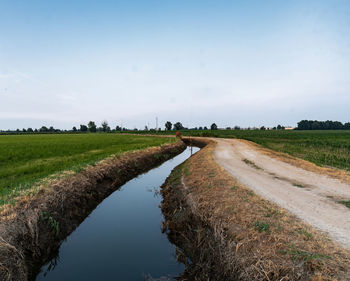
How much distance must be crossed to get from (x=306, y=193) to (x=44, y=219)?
11090 millimetres

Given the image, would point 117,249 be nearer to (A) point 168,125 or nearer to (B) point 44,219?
(B) point 44,219

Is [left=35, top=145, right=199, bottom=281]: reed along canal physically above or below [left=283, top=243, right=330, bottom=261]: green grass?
below

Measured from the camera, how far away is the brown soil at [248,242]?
4.17 metres

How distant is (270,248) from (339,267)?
4.41 feet

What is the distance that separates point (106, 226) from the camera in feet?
29.0

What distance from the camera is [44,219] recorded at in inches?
284

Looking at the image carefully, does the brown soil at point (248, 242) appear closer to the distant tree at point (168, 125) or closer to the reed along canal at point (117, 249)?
the reed along canal at point (117, 249)

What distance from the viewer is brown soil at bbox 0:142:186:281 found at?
5078 millimetres

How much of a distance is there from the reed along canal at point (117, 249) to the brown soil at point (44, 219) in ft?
1.42

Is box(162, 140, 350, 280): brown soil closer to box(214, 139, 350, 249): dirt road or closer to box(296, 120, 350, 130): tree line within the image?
box(214, 139, 350, 249): dirt road

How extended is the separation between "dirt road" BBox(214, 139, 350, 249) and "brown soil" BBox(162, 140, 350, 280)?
1.81 feet

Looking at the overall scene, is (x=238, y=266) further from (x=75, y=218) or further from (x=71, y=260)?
(x=75, y=218)

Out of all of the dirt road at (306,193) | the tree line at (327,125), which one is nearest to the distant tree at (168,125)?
the tree line at (327,125)

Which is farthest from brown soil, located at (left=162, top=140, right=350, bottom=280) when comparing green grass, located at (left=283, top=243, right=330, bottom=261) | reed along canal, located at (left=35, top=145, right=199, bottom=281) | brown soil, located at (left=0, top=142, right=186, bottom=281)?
brown soil, located at (left=0, top=142, right=186, bottom=281)
